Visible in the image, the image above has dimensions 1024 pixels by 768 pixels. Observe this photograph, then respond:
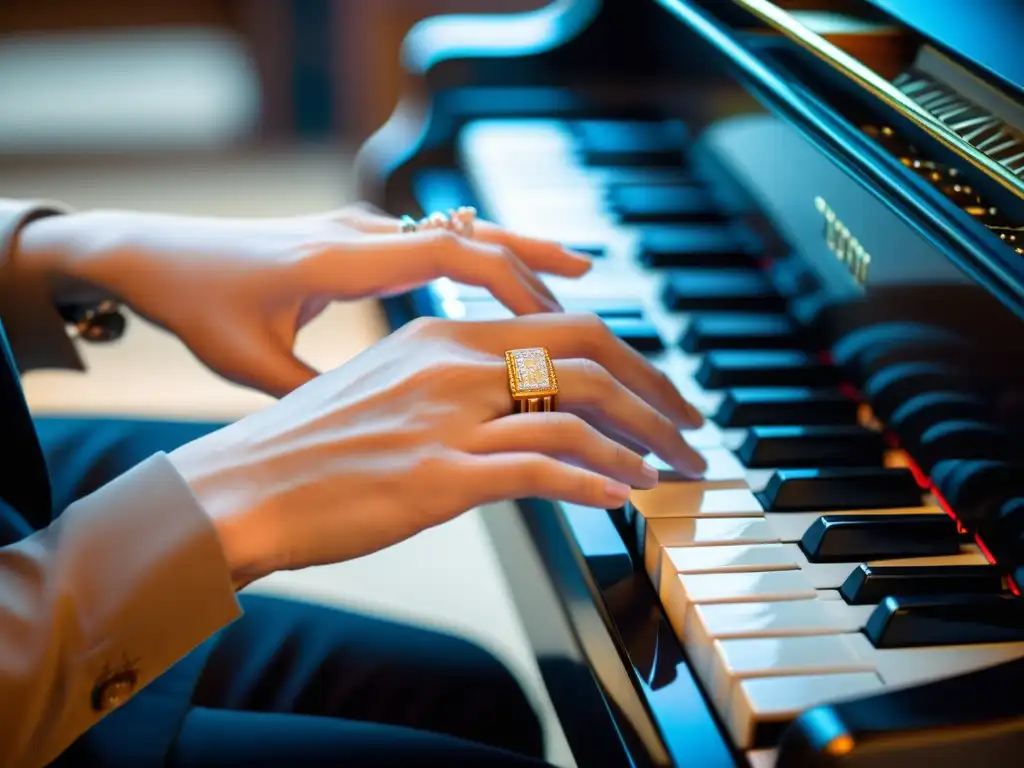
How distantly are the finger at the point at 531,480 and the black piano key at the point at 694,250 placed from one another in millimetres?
511

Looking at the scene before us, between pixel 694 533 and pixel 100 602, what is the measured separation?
16.8 inches

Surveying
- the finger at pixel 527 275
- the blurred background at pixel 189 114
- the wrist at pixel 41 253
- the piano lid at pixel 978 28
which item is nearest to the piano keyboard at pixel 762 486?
the finger at pixel 527 275

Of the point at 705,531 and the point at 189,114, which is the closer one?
the point at 705,531

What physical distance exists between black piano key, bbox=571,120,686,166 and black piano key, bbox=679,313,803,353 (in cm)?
36

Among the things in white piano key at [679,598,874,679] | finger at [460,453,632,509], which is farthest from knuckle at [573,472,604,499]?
white piano key at [679,598,874,679]

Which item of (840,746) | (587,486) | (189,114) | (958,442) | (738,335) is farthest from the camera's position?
(189,114)

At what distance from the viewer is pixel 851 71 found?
935 millimetres

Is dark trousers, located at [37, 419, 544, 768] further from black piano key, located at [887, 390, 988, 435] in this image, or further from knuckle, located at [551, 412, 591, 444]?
black piano key, located at [887, 390, 988, 435]

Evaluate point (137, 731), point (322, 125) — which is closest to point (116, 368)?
point (322, 125)

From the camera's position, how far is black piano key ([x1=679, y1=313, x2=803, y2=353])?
108cm

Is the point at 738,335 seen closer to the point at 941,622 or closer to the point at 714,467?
the point at 714,467

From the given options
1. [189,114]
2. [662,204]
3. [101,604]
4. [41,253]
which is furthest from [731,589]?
[189,114]

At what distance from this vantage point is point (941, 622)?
716 millimetres

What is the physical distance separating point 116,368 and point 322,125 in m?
1.32
